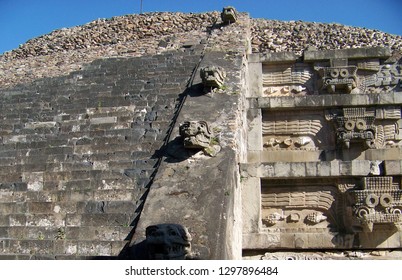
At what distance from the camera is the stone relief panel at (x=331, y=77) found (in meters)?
9.34

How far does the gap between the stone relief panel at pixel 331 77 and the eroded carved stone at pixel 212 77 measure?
1664 mm

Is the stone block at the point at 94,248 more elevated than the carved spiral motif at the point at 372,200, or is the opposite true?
the carved spiral motif at the point at 372,200

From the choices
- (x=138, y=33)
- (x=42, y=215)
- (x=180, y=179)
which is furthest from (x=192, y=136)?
(x=138, y=33)

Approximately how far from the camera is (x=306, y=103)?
8.54m

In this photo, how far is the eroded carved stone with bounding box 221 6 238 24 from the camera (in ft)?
41.7

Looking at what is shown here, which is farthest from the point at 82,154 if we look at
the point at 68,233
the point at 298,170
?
the point at 298,170

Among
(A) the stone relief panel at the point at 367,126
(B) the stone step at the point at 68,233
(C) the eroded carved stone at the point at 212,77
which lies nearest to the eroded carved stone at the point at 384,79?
(A) the stone relief panel at the point at 367,126

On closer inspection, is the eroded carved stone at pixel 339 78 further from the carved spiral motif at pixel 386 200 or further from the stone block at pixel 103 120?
the stone block at pixel 103 120

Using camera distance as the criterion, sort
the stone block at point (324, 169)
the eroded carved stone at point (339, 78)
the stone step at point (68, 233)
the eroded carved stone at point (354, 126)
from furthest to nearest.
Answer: the eroded carved stone at point (339, 78) → the eroded carved stone at point (354, 126) → the stone block at point (324, 169) → the stone step at point (68, 233)

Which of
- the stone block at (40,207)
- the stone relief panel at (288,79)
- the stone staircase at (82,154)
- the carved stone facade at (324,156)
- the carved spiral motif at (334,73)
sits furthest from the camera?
the stone relief panel at (288,79)

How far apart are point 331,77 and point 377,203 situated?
120 inches

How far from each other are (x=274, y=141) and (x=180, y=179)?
296cm

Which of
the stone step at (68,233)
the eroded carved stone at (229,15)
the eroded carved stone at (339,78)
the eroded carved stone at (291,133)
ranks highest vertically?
the eroded carved stone at (229,15)

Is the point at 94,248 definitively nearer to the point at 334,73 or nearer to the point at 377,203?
the point at 377,203
